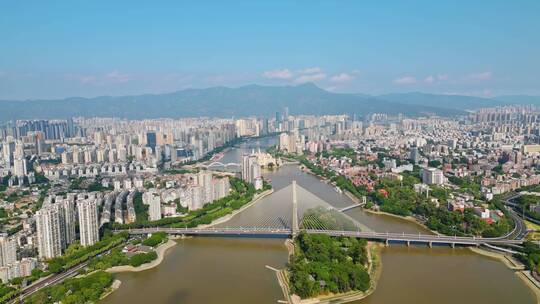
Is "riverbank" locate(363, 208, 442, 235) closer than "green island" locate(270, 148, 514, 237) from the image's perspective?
No

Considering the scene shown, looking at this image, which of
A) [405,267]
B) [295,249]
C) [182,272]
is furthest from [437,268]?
[182,272]

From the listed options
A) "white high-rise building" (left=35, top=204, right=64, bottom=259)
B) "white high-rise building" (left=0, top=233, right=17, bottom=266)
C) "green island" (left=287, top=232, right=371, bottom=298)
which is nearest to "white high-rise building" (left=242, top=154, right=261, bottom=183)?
"green island" (left=287, top=232, right=371, bottom=298)

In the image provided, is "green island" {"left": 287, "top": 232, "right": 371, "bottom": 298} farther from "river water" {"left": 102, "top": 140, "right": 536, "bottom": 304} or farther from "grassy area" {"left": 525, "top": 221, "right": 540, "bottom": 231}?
"grassy area" {"left": 525, "top": 221, "right": 540, "bottom": 231}

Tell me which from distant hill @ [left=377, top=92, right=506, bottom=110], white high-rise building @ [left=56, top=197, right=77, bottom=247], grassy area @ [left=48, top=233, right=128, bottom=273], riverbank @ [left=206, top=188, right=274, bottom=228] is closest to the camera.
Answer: grassy area @ [left=48, top=233, right=128, bottom=273]

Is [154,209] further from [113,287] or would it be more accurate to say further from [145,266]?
[113,287]

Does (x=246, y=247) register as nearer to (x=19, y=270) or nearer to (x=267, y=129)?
(x=19, y=270)

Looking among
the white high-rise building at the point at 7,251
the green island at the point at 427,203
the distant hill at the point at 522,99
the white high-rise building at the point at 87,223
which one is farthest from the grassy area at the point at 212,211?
the distant hill at the point at 522,99

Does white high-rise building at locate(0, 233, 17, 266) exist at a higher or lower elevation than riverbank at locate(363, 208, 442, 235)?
higher
